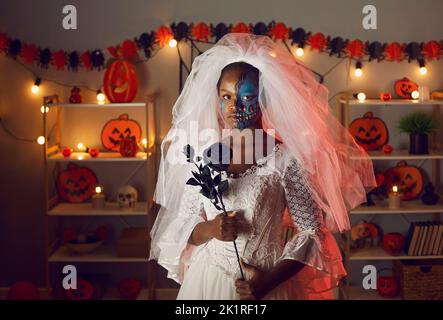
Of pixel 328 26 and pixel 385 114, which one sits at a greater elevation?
pixel 328 26

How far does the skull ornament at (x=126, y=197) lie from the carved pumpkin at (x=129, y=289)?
49cm

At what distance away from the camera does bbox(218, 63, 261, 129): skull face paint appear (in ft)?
7.48

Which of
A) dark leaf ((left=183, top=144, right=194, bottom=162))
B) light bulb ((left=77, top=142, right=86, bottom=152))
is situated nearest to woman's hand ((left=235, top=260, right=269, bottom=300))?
dark leaf ((left=183, top=144, right=194, bottom=162))

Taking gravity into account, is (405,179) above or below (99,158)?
below

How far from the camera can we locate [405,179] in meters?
4.34

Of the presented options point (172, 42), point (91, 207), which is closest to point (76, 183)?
point (91, 207)

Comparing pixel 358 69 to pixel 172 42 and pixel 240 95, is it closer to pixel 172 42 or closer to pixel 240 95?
pixel 172 42

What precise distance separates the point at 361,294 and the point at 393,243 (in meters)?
0.39

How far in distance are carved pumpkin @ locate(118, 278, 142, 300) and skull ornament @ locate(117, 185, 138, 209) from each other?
1.60 ft

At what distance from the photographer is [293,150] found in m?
2.28

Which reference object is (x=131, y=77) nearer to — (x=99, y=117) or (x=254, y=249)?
(x=99, y=117)
